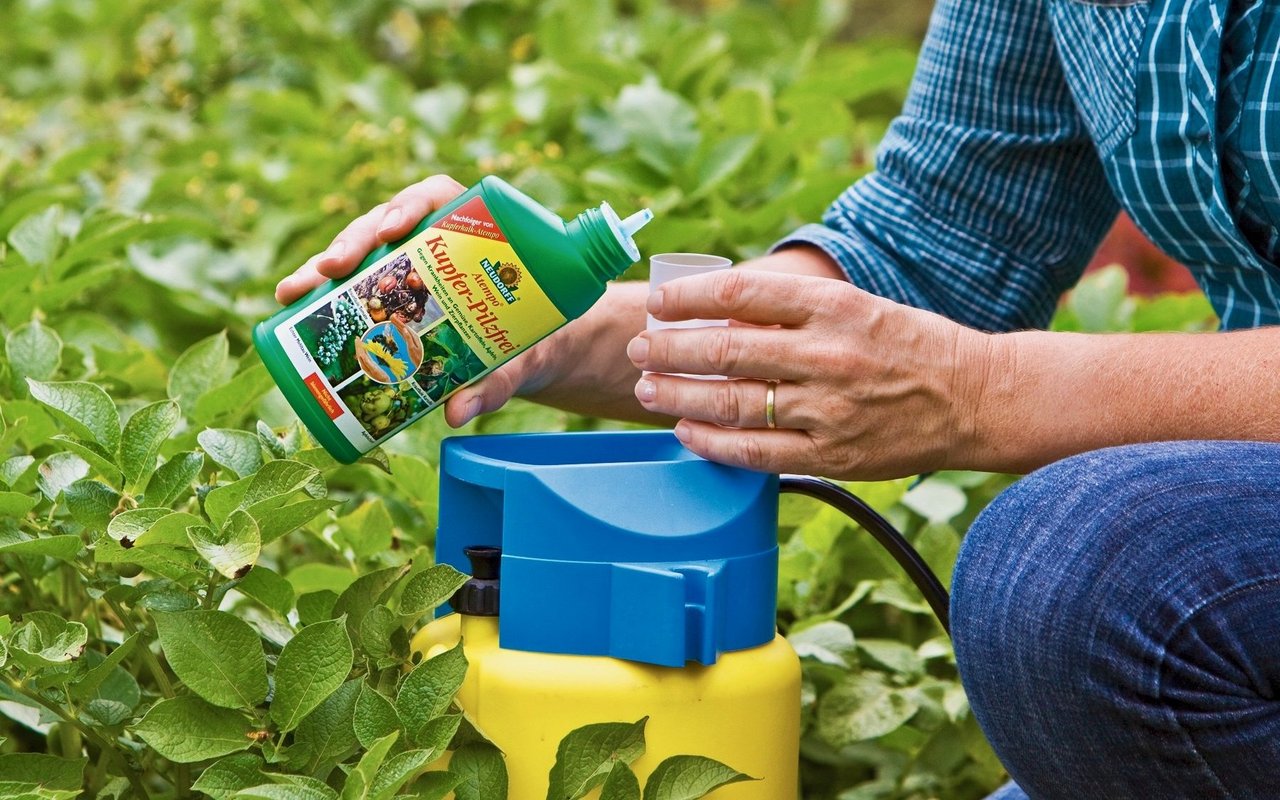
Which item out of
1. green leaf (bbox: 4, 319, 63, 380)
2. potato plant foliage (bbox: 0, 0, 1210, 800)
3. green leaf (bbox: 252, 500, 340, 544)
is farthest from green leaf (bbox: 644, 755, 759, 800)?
green leaf (bbox: 4, 319, 63, 380)

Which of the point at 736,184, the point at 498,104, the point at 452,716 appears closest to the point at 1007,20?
the point at 736,184

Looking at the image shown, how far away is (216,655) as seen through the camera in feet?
3.55

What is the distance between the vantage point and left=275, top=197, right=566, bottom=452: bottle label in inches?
45.5

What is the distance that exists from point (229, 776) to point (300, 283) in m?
0.42

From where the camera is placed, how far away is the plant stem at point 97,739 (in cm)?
112

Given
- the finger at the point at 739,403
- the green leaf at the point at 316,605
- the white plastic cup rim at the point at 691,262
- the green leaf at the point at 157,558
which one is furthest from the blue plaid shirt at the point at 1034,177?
the green leaf at the point at 157,558

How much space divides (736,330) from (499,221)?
8.2 inches

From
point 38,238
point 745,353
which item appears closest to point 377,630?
point 745,353

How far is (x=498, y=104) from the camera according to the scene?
271 centimetres

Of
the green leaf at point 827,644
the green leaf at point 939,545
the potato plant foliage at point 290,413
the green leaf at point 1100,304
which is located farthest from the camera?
the green leaf at point 1100,304

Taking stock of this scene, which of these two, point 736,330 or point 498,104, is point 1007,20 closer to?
point 736,330

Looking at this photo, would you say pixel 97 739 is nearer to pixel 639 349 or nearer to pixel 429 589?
pixel 429 589

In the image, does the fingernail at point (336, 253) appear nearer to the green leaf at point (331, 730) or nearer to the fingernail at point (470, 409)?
the fingernail at point (470, 409)

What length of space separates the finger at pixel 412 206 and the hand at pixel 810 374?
0.21 m
